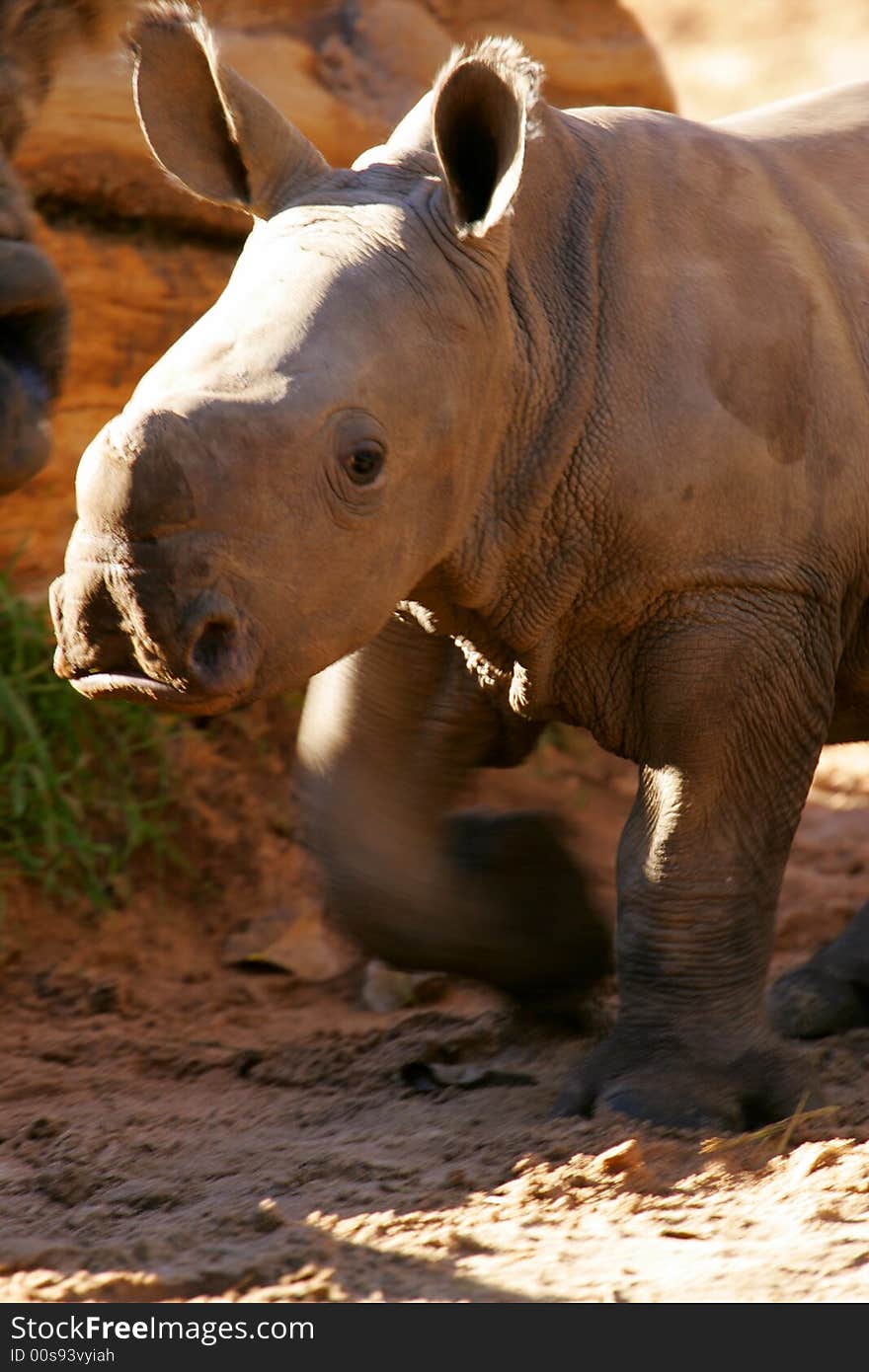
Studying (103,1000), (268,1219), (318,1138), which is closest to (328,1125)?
(318,1138)

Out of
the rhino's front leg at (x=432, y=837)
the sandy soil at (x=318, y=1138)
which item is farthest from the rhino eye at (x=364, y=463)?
the sandy soil at (x=318, y=1138)

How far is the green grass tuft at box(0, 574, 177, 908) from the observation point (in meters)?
5.30

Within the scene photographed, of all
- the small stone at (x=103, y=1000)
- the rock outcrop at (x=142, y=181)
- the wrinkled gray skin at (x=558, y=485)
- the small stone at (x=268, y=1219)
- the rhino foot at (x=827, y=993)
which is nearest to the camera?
the wrinkled gray skin at (x=558, y=485)

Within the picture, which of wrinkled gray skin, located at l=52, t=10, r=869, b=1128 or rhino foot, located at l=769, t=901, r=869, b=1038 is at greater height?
wrinkled gray skin, located at l=52, t=10, r=869, b=1128

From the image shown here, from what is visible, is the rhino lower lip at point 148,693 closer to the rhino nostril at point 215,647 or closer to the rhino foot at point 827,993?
the rhino nostril at point 215,647

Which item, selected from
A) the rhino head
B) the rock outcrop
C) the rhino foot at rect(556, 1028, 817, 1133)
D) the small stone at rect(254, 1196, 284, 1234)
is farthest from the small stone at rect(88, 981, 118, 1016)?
the rhino head

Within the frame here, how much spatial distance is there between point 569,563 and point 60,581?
3.13 feet

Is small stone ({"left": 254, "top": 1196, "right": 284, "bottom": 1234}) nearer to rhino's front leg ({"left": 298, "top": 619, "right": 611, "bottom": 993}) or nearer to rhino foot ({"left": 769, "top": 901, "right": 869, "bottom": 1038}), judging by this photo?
rhino's front leg ({"left": 298, "top": 619, "right": 611, "bottom": 993})

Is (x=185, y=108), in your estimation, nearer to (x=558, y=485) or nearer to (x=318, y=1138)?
(x=558, y=485)

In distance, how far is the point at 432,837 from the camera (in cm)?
412

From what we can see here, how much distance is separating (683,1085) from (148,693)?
1299 millimetres

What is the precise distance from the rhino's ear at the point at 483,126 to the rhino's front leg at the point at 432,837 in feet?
3.43

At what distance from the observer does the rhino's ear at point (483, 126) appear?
3.21 meters

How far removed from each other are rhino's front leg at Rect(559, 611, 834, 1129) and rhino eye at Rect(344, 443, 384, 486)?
0.70m
